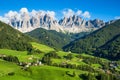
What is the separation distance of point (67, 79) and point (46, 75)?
1630cm

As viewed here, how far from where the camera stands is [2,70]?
194875 millimetres

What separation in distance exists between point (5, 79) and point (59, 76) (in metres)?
41.2

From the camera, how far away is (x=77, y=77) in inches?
7717

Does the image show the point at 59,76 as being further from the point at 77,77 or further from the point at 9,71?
the point at 9,71

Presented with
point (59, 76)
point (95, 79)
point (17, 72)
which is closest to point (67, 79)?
point (59, 76)

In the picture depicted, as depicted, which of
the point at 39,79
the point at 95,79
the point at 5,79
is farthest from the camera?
the point at 95,79

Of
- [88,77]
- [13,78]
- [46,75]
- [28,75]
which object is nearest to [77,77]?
[88,77]

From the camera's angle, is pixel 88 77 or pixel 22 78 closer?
pixel 22 78

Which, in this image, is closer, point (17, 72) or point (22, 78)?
point (22, 78)

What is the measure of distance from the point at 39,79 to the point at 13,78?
18.1 metres

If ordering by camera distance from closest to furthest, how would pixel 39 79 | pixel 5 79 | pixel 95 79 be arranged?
pixel 5 79
pixel 39 79
pixel 95 79

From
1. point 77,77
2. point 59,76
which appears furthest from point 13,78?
point 77,77

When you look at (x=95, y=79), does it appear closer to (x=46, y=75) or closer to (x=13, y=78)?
(x=46, y=75)

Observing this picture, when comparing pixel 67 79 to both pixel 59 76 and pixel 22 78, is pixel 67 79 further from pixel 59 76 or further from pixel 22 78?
pixel 22 78
